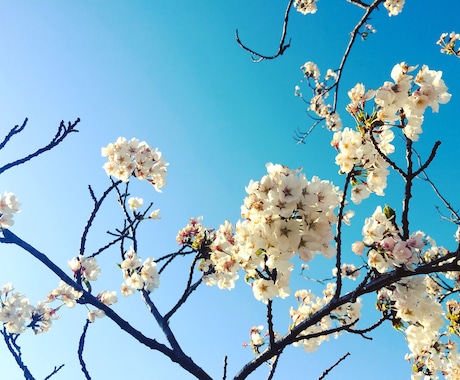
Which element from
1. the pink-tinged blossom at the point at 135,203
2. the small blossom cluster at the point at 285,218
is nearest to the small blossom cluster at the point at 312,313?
the small blossom cluster at the point at 285,218

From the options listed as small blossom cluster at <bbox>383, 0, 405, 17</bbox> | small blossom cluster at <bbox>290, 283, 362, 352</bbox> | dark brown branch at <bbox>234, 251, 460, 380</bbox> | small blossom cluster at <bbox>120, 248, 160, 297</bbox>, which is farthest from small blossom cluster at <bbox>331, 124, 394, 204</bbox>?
small blossom cluster at <bbox>383, 0, 405, 17</bbox>

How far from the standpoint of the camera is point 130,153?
5.01 meters

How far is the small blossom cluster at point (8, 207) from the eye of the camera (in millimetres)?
3740

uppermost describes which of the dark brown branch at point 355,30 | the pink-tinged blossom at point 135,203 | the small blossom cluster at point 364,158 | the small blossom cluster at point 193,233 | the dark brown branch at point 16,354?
the dark brown branch at point 355,30

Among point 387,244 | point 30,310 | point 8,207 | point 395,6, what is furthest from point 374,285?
point 395,6

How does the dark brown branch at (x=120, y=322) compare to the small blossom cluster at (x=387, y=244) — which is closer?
the small blossom cluster at (x=387, y=244)

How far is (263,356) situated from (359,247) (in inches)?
40.9

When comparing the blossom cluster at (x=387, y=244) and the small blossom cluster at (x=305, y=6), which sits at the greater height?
the small blossom cluster at (x=305, y=6)

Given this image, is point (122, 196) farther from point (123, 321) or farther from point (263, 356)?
point (263, 356)

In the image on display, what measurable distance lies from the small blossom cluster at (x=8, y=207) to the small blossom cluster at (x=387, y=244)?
3.40 m

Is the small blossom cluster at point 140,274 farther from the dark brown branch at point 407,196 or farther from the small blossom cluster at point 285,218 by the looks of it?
the dark brown branch at point 407,196

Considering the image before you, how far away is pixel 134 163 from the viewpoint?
5.02 metres

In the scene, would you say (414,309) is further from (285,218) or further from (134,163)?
(134,163)

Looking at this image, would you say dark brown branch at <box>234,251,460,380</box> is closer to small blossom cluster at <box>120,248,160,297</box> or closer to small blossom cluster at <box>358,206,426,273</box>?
small blossom cluster at <box>358,206,426,273</box>
